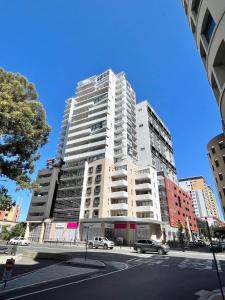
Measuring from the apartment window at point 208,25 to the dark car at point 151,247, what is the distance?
24.4m

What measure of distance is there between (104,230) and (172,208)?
83.0 ft

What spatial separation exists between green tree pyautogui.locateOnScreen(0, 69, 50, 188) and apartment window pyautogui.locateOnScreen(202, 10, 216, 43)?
42.2 feet

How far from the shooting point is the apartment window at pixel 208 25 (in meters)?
12.1

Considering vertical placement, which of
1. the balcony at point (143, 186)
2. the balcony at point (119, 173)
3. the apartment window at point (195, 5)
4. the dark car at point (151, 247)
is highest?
the balcony at point (119, 173)

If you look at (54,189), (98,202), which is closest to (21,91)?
(98,202)

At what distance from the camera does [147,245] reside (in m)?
27.8

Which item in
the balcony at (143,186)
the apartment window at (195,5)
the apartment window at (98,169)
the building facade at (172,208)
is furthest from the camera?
the building facade at (172,208)

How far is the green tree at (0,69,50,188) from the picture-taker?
12531 mm

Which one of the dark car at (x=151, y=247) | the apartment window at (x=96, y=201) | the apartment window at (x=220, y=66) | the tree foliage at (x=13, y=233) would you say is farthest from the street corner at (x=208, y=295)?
the tree foliage at (x=13, y=233)

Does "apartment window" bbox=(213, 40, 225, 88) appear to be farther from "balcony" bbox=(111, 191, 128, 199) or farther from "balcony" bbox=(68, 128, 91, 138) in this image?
"balcony" bbox=(68, 128, 91, 138)

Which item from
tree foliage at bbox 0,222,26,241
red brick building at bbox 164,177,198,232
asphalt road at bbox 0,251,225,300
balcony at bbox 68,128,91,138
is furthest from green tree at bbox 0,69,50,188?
red brick building at bbox 164,177,198,232

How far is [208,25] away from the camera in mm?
12688

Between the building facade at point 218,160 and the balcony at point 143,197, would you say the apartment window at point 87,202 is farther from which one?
the building facade at point 218,160

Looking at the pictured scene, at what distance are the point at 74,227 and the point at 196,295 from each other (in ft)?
145
